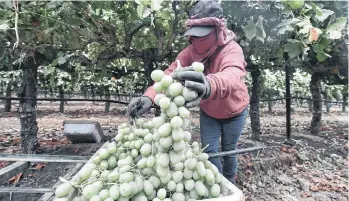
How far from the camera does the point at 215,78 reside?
4.30ft

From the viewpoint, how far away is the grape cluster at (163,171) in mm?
1011

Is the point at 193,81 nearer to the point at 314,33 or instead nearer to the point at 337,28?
the point at 314,33

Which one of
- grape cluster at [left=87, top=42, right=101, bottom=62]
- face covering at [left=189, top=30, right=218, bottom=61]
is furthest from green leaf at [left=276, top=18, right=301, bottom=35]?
grape cluster at [left=87, top=42, right=101, bottom=62]

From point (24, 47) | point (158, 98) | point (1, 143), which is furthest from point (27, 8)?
point (1, 143)

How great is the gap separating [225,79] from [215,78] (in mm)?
84

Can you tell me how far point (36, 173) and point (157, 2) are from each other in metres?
2.76

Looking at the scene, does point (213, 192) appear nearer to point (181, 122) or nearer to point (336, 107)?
point (181, 122)

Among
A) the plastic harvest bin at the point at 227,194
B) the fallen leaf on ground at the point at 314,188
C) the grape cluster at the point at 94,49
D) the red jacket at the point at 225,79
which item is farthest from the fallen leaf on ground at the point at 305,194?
the grape cluster at the point at 94,49

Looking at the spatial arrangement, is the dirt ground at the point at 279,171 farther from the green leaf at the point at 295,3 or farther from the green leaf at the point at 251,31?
the green leaf at the point at 295,3

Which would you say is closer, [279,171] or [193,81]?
[193,81]

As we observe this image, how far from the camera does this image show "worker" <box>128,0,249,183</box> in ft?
4.13

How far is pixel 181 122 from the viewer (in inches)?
38.6

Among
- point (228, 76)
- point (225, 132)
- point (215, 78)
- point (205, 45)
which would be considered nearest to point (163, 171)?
point (215, 78)

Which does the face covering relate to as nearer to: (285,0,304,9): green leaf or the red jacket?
the red jacket
